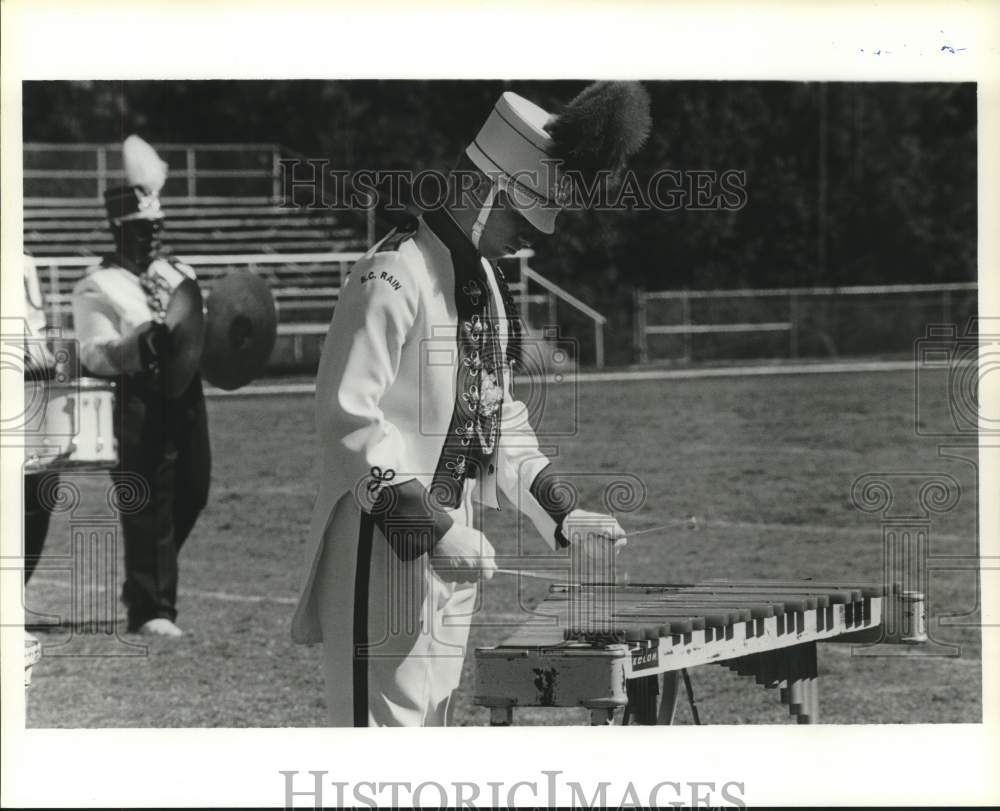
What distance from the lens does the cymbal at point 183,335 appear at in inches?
291

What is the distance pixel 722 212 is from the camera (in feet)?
70.4

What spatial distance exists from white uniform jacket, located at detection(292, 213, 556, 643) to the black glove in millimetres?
3478

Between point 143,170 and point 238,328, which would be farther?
point 143,170

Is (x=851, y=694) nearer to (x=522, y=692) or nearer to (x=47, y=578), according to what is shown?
(x=522, y=692)

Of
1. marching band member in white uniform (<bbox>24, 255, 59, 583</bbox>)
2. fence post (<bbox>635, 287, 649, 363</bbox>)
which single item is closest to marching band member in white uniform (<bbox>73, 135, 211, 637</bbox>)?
marching band member in white uniform (<bbox>24, 255, 59, 583</bbox>)

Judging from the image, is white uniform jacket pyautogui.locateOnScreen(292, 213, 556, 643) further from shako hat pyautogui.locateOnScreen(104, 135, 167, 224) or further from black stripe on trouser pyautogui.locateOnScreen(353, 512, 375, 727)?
shako hat pyautogui.locateOnScreen(104, 135, 167, 224)

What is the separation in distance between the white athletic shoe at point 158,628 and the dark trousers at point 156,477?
31 millimetres

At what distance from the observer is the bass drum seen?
22.3 feet

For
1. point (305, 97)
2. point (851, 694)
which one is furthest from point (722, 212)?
point (851, 694)

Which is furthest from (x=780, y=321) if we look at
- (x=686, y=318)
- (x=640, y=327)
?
(x=640, y=327)

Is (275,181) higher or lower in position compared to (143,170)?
higher

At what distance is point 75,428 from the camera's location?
281 inches

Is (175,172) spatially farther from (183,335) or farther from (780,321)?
Result: (183,335)

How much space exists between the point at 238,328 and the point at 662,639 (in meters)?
3.82
